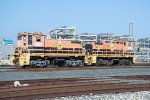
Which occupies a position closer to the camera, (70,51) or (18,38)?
(18,38)

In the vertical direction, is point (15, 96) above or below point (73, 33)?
below

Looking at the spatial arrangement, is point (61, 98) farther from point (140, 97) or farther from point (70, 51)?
point (70, 51)

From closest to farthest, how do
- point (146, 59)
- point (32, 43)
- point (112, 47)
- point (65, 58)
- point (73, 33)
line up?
point (32, 43) < point (65, 58) < point (112, 47) < point (146, 59) < point (73, 33)

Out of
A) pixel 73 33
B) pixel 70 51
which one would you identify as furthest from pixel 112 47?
pixel 73 33

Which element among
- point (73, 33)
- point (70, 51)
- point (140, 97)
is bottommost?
point (140, 97)

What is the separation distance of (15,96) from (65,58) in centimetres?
1811

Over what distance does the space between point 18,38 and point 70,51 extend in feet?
15.9

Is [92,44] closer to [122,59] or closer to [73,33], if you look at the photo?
[122,59]

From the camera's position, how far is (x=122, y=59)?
31.7 meters

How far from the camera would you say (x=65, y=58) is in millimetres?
26562

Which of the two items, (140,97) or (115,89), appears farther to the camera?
(115,89)

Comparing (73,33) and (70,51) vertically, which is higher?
(73,33)

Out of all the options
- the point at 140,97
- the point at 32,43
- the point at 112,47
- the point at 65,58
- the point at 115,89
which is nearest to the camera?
the point at 140,97

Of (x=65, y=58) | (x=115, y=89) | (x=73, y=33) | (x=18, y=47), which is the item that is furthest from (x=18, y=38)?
(x=73, y=33)
